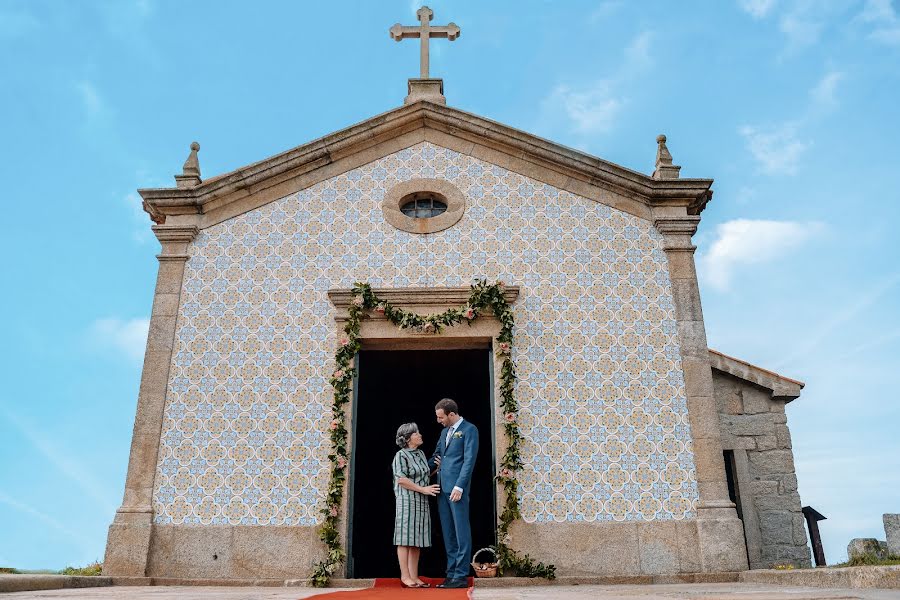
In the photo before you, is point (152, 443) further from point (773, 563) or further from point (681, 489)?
point (773, 563)

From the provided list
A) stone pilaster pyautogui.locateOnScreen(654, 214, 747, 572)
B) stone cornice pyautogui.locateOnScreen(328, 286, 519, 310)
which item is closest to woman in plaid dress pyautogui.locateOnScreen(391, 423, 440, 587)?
stone cornice pyautogui.locateOnScreen(328, 286, 519, 310)

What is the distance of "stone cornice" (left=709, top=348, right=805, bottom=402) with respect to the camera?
10.0 metres

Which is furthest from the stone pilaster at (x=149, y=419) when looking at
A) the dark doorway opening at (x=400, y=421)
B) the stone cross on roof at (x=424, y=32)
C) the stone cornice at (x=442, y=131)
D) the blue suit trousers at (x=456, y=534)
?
the stone cross on roof at (x=424, y=32)

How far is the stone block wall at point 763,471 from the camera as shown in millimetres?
9664

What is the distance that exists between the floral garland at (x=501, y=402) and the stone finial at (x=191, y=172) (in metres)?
2.61

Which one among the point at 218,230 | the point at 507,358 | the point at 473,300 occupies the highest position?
the point at 218,230

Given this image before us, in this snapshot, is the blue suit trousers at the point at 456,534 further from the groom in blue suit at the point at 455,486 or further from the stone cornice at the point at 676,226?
the stone cornice at the point at 676,226

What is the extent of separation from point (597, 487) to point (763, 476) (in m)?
2.66

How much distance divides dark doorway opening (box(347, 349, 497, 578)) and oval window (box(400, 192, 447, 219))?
295 centimetres

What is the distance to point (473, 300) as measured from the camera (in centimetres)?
918

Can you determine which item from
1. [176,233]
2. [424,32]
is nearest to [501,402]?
[176,233]

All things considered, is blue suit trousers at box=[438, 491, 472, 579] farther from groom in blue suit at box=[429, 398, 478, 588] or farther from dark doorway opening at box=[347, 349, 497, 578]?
dark doorway opening at box=[347, 349, 497, 578]

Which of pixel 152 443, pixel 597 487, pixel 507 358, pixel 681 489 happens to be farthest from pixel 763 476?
pixel 152 443

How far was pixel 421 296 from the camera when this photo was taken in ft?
30.5
